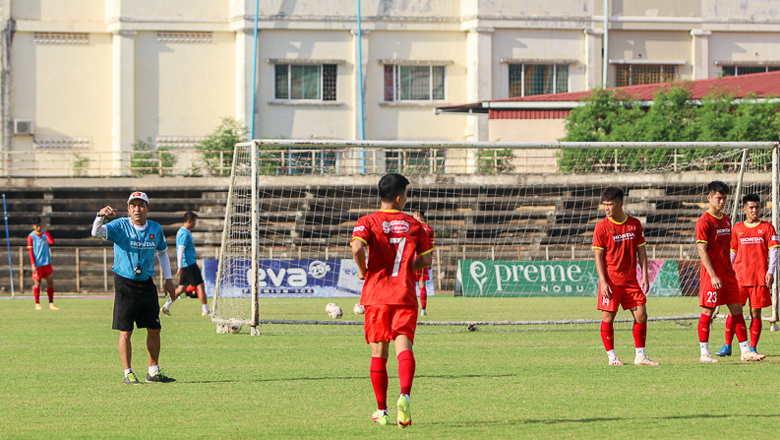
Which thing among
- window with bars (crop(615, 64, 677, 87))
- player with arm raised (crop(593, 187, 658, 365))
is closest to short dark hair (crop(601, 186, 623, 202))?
player with arm raised (crop(593, 187, 658, 365))

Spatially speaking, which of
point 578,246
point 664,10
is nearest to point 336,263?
point 578,246

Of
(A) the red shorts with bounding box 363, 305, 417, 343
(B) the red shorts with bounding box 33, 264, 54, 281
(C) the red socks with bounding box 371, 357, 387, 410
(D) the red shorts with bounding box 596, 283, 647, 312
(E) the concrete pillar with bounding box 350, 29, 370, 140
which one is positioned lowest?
(B) the red shorts with bounding box 33, 264, 54, 281

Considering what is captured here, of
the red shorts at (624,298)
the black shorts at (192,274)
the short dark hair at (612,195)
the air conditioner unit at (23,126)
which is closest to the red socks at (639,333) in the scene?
the red shorts at (624,298)

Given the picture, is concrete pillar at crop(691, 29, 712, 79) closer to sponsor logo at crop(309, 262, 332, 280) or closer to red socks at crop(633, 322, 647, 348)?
sponsor logo at crop(309, 262, 332, 280)

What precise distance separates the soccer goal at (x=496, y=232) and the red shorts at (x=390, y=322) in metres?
8.51

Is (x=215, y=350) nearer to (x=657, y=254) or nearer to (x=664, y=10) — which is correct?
(x=657, y=254)

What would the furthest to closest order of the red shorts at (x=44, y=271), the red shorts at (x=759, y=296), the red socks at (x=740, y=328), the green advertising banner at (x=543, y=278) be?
the green advertising banner at (x=543, y=278), the red shorts at (x=44, y=271), the red shorts at (x=759, y=296), the red socks at (x=740, y=328)

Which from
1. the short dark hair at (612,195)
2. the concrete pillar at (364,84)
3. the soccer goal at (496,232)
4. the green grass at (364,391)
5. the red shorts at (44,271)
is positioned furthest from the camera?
the concrete pillar at (364,84)

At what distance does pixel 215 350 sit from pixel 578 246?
46.2 feet

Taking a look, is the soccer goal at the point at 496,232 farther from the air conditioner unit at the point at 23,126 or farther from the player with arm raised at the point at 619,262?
the air conditioner unit at the point at 23,126

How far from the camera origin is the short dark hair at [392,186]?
20.9ft

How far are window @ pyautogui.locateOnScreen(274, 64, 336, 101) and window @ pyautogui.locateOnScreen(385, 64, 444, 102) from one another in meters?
2.40

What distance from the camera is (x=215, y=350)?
37.5 ft

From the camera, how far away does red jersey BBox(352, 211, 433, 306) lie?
21.0ft
